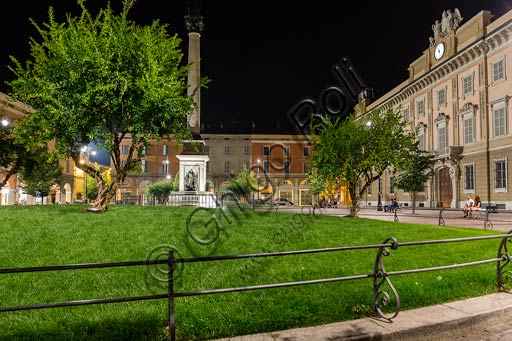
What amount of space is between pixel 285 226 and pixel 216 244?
367 cm

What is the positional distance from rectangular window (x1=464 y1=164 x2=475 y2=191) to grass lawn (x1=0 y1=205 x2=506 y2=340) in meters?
28.0

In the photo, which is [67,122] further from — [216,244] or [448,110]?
[448,110]

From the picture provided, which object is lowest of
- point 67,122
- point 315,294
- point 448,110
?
point 315,294

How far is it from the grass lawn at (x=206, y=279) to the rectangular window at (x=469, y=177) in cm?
2797

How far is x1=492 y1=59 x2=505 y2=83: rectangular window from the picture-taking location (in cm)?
3273

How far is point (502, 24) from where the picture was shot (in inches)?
1266

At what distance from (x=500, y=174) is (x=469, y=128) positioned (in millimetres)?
6510

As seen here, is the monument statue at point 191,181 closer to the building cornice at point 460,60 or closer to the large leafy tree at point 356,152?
the large leafy tree at point 356,152

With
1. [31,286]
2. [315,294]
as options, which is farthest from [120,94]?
[315,294]

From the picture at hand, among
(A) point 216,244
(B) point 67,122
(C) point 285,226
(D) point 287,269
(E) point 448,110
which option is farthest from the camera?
(E) point 448,110

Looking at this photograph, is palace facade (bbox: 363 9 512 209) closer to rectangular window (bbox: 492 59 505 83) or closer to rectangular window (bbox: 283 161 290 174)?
rectangular window (bbox: 492 59 505 83)

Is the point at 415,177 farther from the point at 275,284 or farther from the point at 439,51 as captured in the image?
the point at 275,284

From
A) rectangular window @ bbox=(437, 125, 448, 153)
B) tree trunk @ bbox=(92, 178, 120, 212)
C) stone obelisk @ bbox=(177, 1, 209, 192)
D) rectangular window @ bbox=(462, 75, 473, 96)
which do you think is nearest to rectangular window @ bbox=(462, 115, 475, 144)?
rectangular window @ bbox=(462, 75, 473, 96)

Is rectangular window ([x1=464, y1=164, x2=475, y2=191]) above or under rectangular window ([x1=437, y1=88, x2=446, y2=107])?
under
